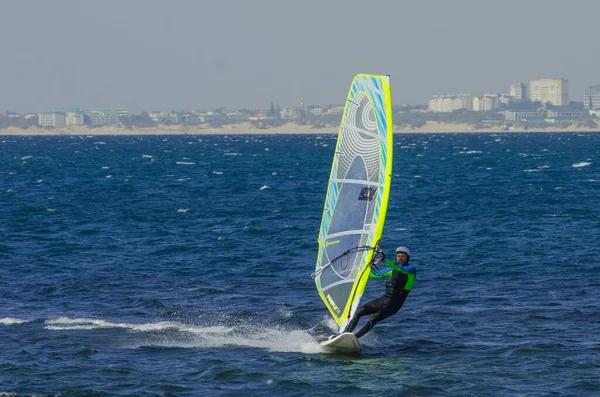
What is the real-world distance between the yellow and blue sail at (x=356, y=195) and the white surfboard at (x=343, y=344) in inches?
12.6

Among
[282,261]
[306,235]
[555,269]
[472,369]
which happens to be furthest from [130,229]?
[472,369]

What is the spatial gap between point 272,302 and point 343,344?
5609mm

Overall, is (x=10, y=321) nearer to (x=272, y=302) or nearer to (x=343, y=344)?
(x=272, y=302)

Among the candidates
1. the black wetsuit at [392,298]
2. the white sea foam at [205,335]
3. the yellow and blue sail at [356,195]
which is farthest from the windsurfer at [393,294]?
the white sea foam at [205,335]

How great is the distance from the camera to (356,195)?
17.9 metres

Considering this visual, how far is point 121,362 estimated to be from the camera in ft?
57.2

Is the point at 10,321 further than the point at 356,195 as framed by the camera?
Yes

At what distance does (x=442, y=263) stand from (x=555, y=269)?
3.42 m

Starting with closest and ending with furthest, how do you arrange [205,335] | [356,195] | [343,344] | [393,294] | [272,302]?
[393,294] → [356,195] → [343,344] → [205,335] → [272,302]

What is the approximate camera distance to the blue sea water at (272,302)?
54.2 feet

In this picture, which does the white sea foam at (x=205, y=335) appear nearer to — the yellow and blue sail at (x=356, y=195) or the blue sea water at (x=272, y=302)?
the blue sea water at (x=272, y=302)

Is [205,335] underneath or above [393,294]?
underneath

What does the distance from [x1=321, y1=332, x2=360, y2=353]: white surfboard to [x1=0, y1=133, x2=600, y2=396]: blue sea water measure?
0.87ft

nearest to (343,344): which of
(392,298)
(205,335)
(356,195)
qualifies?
(392,298)
